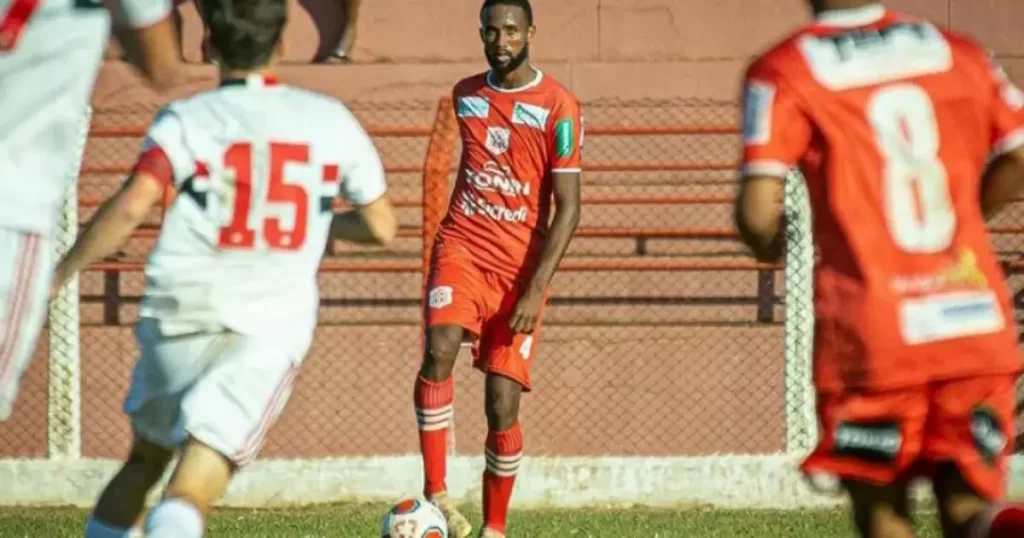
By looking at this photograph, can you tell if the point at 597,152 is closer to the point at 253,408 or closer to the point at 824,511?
the point at 824,511

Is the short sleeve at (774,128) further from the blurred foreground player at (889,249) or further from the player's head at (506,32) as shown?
the player's head at (506,32)

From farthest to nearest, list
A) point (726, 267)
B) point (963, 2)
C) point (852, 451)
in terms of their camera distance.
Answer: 1. point (963, 2)
2. point (726, 267)
3. point (852, 451)

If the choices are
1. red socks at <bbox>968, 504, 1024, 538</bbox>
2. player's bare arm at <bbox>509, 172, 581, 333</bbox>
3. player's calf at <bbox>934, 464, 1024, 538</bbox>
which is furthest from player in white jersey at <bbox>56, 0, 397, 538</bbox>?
player's bare arm at <bbox>509, 172, 581, 333</bbox>

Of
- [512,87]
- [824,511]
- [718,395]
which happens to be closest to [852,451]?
[512,87]

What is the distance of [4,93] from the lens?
534cm

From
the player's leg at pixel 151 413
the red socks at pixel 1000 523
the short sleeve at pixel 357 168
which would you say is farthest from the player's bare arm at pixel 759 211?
the player's leg at pixel 151 413

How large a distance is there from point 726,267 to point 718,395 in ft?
3.29

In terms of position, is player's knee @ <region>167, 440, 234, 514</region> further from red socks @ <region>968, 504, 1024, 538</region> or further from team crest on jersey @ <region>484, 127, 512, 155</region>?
team crest on jersey @ <region>484, 127, 512, 155</region>

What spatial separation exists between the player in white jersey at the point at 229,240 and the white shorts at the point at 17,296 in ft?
1.27

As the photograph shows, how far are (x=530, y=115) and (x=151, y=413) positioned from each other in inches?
144

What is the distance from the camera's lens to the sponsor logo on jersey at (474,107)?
9383 mm

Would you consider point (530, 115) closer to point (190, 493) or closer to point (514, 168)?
point (514, 168)

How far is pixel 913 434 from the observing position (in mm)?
5262

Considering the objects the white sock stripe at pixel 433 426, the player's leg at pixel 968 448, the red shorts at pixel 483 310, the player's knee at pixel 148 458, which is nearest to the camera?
the player's leg at pixel 968 448
